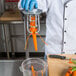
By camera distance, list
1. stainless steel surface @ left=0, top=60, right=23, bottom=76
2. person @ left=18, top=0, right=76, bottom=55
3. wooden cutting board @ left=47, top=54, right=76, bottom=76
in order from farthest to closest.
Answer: person @ left=18, top=0, right=76, bottom=55 < stainless steel surface @ left=0, top=60, right=23, bottom=76 < wooden cutting board @ left=47, top=54, right=76, bottom=76

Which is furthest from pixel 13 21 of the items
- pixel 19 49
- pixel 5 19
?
pixel 19 49

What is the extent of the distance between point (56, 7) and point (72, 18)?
0.14m

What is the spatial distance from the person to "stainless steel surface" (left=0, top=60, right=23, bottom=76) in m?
0.31

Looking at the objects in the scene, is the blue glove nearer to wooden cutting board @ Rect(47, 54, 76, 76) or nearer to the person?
the person

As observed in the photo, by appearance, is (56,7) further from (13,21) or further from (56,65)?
(13,21)

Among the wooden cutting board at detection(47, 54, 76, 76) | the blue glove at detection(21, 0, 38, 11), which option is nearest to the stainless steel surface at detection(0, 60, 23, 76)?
the wooden cutting board at detection(47, 54, 76, 76)

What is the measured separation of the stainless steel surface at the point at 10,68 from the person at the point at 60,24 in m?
0.31

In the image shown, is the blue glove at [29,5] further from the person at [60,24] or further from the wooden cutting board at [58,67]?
the wooden cutting board at [58,67]

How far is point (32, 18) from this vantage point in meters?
0.78

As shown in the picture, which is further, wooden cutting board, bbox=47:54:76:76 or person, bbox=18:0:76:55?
person, bbox=18:0:76:55

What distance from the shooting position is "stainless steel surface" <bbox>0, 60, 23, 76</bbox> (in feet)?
2.91

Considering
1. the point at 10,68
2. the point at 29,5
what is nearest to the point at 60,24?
the point at 29,5

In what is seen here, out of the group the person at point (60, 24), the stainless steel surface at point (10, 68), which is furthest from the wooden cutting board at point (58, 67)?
the person at point (60, 24)

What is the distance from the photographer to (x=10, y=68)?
3.15 ft
